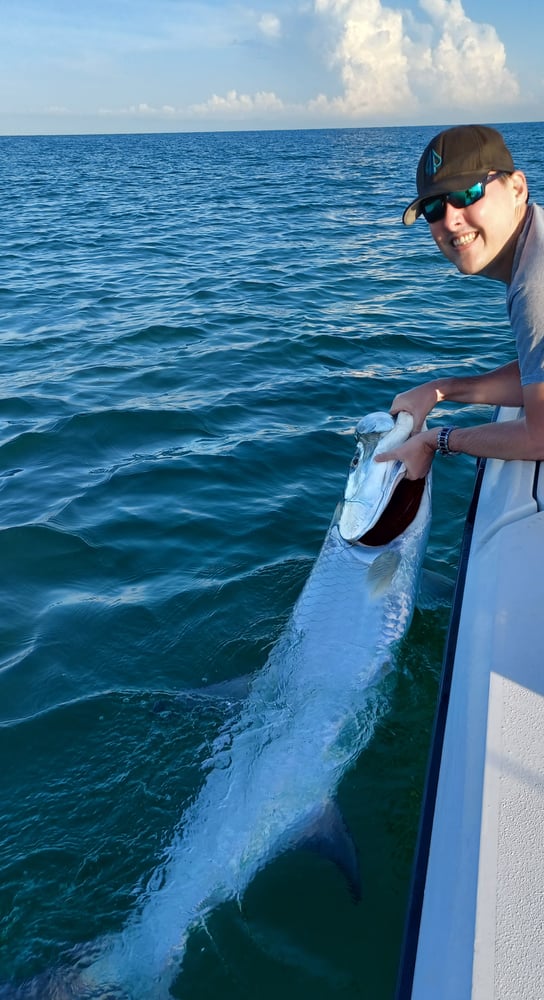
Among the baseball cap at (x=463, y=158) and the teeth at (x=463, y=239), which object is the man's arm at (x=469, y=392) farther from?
the baseball cap at (x=463, y=158)

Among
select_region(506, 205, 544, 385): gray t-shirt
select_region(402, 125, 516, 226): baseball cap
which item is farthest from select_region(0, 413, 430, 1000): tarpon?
select_region(402, 125, 516, 226): baseball cap

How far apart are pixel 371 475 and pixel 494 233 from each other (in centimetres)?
150

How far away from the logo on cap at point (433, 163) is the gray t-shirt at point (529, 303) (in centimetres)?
55

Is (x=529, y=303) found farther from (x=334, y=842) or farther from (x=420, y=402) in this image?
(x=334, y=842)

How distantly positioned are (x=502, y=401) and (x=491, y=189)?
5.02ft

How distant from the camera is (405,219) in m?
3.99

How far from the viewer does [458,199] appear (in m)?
3.64

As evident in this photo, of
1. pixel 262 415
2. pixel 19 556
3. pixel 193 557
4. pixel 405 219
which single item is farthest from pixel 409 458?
pixel 262 415

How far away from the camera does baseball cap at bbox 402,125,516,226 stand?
3.55 meters

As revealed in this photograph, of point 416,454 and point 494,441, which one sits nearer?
point 494,441

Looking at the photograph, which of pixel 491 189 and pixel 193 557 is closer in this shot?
pixel 491 189

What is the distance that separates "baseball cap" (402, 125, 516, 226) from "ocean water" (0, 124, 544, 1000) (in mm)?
2639

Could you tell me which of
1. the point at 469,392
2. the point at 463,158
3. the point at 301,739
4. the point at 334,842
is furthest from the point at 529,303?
the point at 334,842

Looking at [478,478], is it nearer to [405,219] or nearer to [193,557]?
[405,219]
